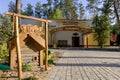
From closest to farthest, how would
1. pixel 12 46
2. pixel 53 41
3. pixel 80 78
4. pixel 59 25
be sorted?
pixel 80 78
pixel 12 46
pixel 53 41
pixel 59 25

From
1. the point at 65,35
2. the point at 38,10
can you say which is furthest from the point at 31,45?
the point at 38,10

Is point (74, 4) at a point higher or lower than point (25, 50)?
higher

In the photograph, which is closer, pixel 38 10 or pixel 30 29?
pixel 30 29

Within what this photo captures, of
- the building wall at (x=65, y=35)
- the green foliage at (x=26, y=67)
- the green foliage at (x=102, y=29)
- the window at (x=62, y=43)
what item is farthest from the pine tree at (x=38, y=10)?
the green foliage at (x=26, y=67)

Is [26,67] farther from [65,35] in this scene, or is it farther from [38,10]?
[38,10]

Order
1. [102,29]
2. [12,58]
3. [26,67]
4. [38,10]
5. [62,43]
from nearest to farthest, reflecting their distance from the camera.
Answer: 1. [26,67]
2. [12,58]
3. [102,29]
4. [62,43]
5. [38,10]

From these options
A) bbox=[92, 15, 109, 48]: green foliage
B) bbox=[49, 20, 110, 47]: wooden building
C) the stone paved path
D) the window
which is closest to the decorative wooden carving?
the stone paved path

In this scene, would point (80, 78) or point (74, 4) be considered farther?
point (74, 4)

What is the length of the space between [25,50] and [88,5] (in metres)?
60.9

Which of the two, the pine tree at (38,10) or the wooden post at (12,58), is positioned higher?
the pine tree at (38,10)

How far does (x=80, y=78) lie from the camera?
9.55 metres

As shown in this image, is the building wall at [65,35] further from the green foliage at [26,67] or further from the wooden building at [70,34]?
the green foliage at [26,67]

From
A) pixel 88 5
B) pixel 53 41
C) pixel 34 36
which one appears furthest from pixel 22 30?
pixel 88 5

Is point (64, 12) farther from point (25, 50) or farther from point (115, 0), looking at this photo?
point (25, 50)
